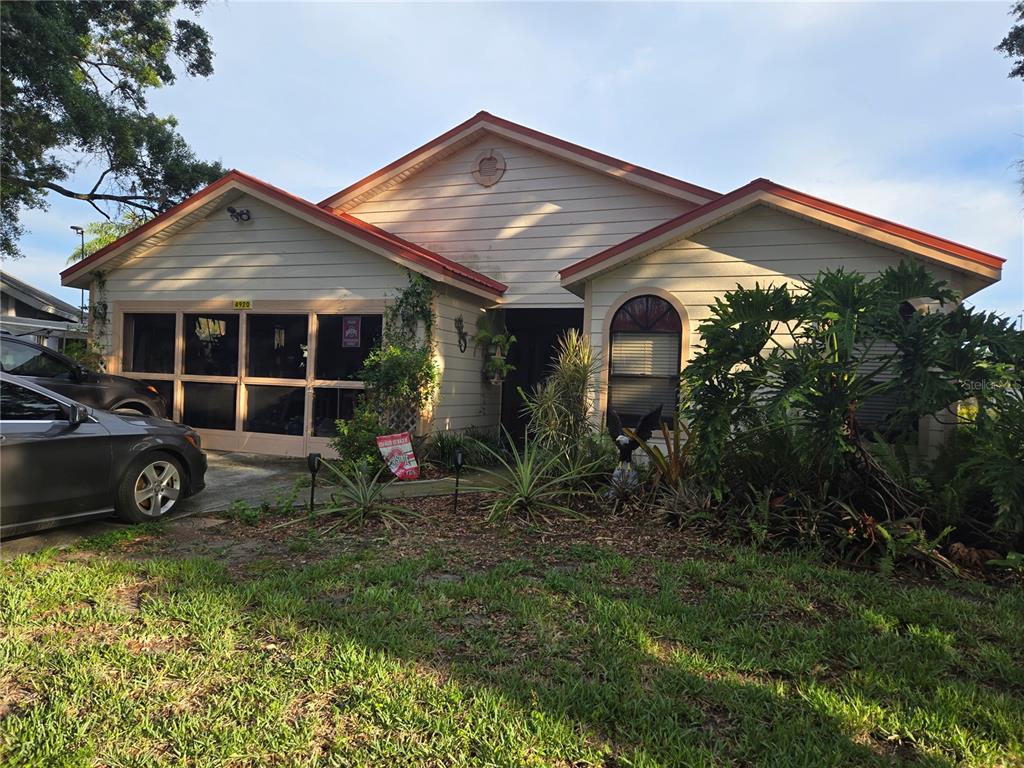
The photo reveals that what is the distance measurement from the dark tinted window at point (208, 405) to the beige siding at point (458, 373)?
3.59 meters

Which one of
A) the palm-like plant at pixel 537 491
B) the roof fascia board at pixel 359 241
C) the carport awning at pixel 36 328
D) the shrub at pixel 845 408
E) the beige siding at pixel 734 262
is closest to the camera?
the shrub at pixel 845 408

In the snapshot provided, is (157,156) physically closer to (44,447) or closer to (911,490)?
(44,447)

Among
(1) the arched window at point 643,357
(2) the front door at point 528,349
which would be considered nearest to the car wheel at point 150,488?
(1) the arched window at point 643,357

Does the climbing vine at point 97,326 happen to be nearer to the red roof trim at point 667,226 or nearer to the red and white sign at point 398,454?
the red and white sign at point 398,454

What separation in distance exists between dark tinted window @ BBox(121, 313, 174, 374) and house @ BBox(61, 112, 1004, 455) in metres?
0.03

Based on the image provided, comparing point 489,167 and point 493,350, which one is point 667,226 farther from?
point 489,167

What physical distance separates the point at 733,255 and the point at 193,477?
6.86 metres

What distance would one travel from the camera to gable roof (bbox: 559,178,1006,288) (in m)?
6.66

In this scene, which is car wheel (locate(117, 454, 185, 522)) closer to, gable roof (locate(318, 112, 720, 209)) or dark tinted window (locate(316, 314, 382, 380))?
dark tinted window (locate(316, 314, 382, 380))

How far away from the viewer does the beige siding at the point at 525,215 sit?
10906mm

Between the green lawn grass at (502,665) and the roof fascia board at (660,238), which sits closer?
the green lawn grass at (502,665)

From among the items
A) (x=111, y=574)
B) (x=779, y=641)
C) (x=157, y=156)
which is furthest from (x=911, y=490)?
(x=157, y=156)

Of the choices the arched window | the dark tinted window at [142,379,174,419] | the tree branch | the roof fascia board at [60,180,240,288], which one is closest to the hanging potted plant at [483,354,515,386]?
the arched window

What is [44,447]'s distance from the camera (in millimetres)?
4812
